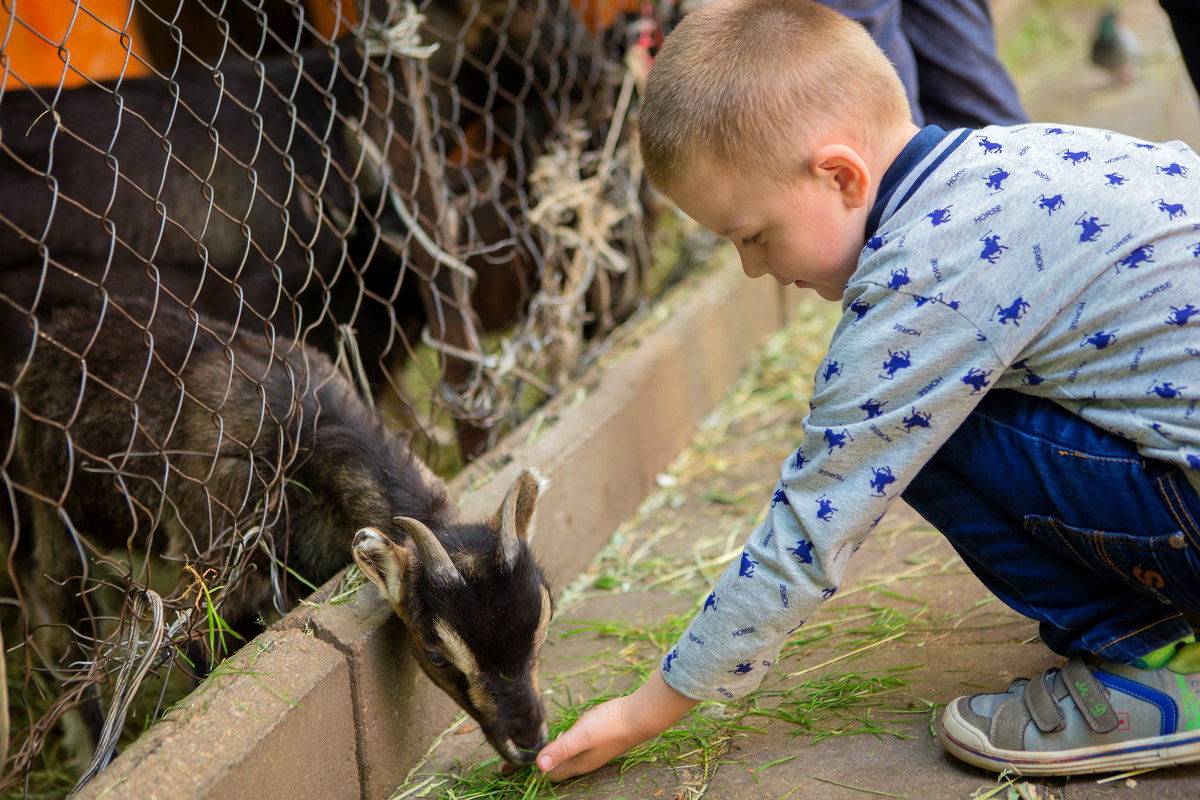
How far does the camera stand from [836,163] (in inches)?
84.7

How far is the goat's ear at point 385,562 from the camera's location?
2711 millimetres

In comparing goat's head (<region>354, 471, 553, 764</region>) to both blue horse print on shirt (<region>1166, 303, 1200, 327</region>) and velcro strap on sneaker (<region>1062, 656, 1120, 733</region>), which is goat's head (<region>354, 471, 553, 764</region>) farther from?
blue horse print on shirt (<region>1166, 303, 1200, 327</region>)

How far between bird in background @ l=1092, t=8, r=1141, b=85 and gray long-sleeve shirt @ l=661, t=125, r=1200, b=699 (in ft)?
25.4

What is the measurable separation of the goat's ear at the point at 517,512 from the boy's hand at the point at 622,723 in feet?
1.65

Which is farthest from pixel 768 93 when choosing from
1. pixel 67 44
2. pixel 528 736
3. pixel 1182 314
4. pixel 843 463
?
pixel 67 44

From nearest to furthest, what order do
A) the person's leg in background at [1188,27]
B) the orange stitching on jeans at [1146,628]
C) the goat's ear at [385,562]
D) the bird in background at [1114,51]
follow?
the orange stitching on jeans at [1146,628]
the goat's ear at [385,562]
the person's leg in background at [1188,27]
the bird in background at [1114,51]

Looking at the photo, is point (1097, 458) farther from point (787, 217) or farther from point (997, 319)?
point (787, 217)

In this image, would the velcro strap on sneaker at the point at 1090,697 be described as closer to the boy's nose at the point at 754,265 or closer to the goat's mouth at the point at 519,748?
the boy's nose at the point at 754,265

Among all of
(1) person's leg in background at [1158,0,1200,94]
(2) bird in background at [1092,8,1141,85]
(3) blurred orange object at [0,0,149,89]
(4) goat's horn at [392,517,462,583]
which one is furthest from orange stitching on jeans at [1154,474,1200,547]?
(2) bird in background at [1092,8,1141,85]

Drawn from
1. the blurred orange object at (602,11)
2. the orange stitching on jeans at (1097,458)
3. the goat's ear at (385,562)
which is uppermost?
the blurred orange object at (602,11)

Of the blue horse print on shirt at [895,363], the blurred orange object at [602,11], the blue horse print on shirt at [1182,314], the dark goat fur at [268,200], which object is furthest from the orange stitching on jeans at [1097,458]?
the blurred orange object at [602,11]

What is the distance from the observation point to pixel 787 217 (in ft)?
7.24

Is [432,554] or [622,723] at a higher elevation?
[432,554]

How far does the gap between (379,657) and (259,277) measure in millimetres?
2295
